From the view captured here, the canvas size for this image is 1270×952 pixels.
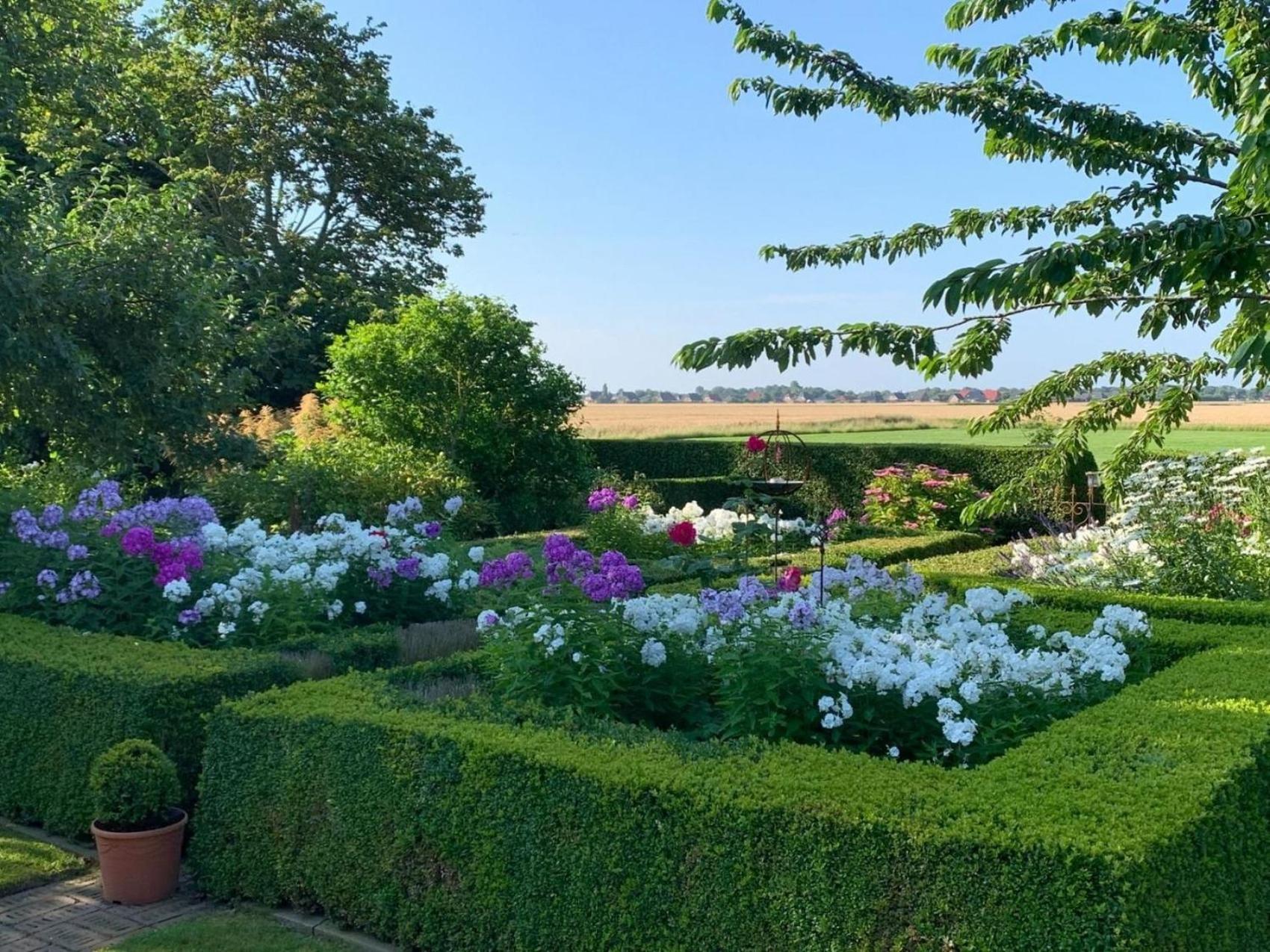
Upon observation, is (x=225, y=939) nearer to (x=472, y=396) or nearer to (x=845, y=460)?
(x=472, y=396)

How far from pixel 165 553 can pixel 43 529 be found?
1.03m

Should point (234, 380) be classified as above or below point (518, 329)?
below

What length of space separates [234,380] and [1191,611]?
28.6 ft

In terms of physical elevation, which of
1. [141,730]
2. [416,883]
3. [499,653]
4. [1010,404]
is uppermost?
[1010,404]

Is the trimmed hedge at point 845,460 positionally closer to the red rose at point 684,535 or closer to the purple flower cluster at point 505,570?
the red rose at point 684,535

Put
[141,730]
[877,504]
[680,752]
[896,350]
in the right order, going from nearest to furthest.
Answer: [680,752] < [141,730] < [896,350] < [877,504]

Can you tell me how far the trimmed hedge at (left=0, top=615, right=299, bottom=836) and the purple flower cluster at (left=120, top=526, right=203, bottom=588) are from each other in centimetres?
64

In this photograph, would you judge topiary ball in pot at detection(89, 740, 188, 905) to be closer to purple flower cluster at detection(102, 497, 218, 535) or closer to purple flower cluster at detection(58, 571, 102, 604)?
purple flower cluster at detection(58, 571, 102, 604)

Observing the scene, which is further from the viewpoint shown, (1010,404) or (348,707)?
(1010,404)

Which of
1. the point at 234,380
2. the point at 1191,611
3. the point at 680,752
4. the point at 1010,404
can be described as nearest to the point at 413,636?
the point at 680,752

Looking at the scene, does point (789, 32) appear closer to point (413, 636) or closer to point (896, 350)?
point (896, 350)

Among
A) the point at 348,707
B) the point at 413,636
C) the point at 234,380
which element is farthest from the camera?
the point at 234,380

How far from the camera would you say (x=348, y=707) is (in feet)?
13.1

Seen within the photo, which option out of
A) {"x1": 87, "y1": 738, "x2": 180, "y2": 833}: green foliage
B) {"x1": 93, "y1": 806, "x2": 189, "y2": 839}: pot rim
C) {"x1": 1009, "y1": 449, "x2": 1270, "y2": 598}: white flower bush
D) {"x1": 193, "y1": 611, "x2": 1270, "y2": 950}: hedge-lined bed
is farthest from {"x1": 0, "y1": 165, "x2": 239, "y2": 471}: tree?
{"x1": 1009, "y1": 449, "x2": 1270, "y2": 598}: white flower bush
